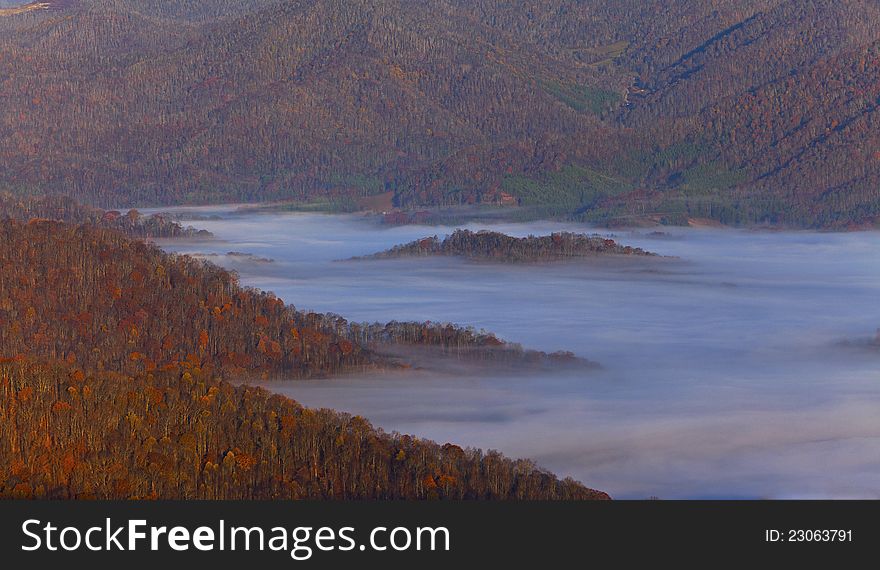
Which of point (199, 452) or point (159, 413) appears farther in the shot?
point (159, 413)

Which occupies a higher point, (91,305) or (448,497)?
(91,305)

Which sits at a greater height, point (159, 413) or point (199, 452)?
point (159, 413)

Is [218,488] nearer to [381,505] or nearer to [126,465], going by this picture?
[126,465]

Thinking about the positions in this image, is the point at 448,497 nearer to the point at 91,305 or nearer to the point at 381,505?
the point at 381,505

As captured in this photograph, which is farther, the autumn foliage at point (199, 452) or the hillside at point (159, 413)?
the hillside at point (159, 413)

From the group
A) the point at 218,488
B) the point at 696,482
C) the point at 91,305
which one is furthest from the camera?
the point at 91,305

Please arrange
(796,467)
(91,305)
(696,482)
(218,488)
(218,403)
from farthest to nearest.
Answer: (91,305) < (796,467) < (696,482) < (218,403) < (218,488)

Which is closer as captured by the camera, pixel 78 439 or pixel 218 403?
pixel 78 439

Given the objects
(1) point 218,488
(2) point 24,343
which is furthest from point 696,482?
(2) point 24,343

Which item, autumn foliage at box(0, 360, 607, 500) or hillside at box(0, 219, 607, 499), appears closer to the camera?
A: autumn foliage at box(0, 360, 607, 500)
